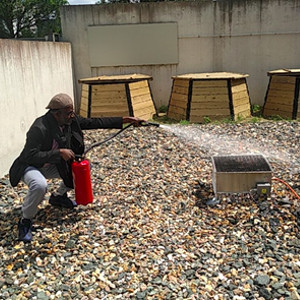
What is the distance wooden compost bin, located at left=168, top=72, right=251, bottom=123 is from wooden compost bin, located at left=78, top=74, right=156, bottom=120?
1.22 meters

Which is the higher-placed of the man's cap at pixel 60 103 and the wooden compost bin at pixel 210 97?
the man's cap at pixel 60 103

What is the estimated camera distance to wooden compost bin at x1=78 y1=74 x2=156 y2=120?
9922mm

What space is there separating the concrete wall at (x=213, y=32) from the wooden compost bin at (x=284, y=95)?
1.46 metres

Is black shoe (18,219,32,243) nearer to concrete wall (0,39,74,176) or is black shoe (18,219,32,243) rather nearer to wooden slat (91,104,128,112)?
concrete wall (0,39,74,176)

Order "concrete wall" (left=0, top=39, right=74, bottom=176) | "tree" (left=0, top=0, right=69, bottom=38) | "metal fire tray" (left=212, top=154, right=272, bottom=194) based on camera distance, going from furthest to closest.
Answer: "tree" (left=0, top=0, right=69, bottom=38) → "concrete wall" (left=0, top=39, right=74, bottom=176) → "metal fire tray" (left=212, top=154, right=272, bottom=194)

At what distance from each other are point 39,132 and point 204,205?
2269 millimetres

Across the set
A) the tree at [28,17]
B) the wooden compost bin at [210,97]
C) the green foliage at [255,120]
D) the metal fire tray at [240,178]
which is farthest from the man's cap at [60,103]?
the tree at [28,17]

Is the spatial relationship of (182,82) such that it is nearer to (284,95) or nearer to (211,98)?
(211,98)

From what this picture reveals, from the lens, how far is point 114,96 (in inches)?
392

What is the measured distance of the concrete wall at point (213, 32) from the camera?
37.6ft

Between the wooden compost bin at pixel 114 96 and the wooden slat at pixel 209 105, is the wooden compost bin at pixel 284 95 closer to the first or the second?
the wooden slat at pixel 209 105

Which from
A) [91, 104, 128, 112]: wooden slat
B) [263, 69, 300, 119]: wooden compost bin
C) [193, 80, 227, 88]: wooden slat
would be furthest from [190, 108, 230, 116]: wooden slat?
[91, 104, 128, 112]: wooden slat

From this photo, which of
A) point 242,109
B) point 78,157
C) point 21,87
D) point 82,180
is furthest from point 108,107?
point 82,180

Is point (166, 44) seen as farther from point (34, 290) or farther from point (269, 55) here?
point (34, 290)
